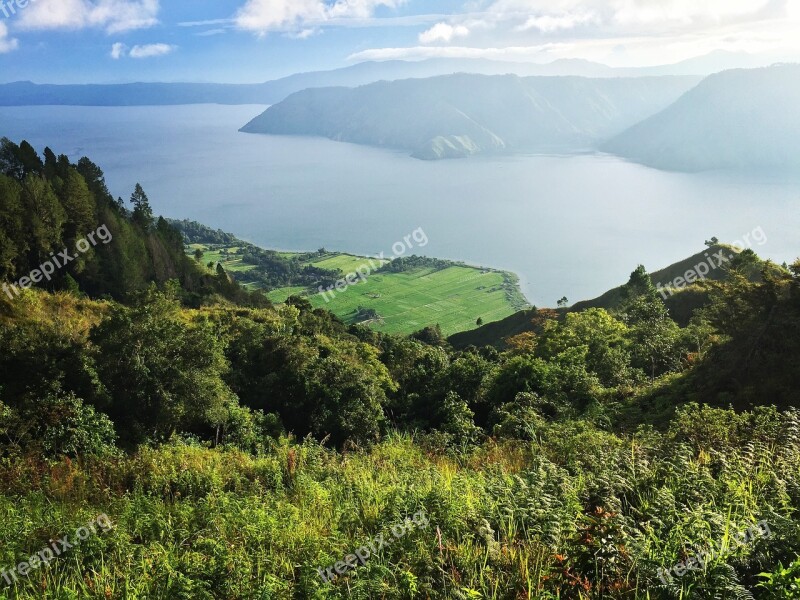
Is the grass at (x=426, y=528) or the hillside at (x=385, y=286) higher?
the grass at (x=426, y=528)

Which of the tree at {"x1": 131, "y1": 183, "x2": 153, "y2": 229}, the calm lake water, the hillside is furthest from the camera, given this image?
the calm lake water

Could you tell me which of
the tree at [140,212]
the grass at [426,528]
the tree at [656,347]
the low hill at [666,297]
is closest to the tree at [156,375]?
the grass at [426,528]

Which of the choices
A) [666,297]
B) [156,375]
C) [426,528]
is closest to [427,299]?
[666,297]

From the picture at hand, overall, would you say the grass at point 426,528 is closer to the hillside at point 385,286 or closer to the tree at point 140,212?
the tree at point 140,212

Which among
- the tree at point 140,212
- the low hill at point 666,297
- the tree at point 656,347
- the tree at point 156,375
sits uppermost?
the tree at point 140,212

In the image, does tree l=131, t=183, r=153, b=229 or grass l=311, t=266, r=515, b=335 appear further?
grass l=311, t=266, r=515, b=335

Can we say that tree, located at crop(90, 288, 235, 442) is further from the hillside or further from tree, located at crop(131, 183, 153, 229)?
the hillside

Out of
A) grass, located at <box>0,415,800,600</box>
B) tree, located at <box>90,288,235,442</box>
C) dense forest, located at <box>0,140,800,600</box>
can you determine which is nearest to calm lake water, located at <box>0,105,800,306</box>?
dense forest, located at <box>0,140,800,600</box>

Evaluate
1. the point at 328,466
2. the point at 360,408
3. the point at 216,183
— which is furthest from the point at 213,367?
the point at 216,183
